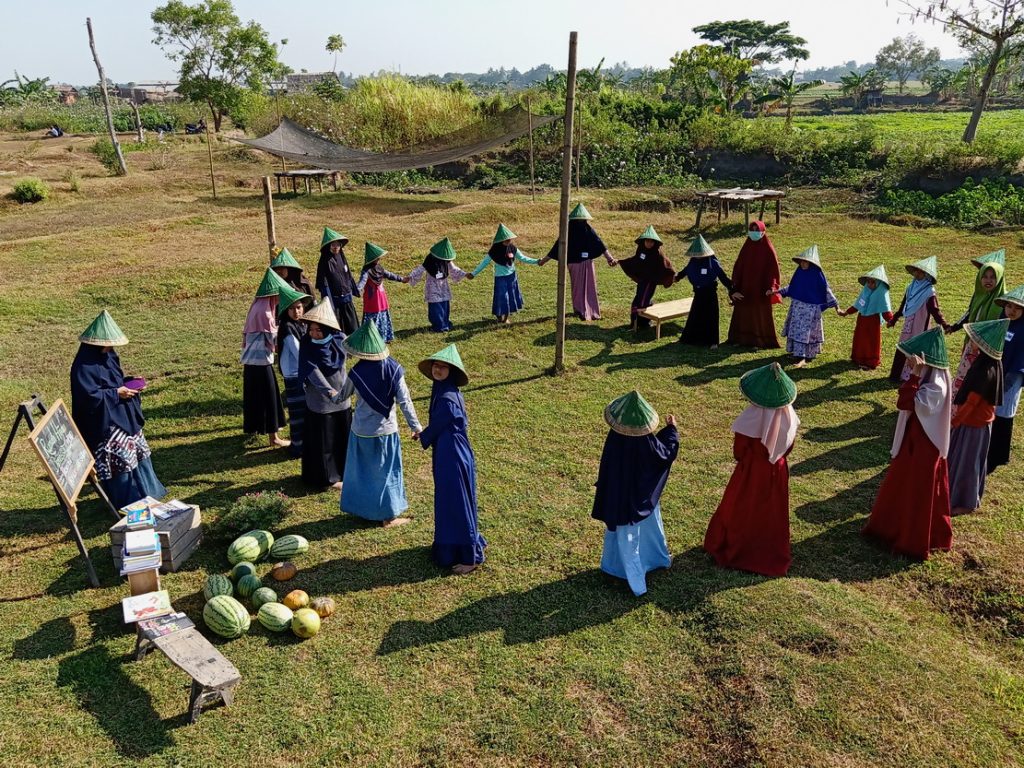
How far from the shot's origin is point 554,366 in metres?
11.2

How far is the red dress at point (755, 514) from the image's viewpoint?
6.10 meters

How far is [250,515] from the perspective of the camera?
23.0ft

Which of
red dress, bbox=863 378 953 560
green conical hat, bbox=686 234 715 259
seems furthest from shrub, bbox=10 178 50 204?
red dress, bbox=863 378 953 560

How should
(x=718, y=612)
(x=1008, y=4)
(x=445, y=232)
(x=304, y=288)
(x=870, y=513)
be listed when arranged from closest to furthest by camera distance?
(x=718, y=612), (x=870, y=513), (x=304, y=288), (x=445, y=232), (x=1008, y=4)

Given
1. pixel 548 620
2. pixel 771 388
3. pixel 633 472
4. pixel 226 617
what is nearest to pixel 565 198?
pixel 771 388

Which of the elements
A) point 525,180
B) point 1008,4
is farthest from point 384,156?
point 1008,4

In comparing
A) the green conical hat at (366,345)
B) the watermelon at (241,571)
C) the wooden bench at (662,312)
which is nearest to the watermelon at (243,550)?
the watermelon at (241,571)

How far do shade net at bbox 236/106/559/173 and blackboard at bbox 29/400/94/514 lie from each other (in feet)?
47.4

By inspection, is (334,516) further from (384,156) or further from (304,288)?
(384,156)

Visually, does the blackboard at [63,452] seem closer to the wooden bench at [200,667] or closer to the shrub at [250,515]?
the shrub at [250,515]

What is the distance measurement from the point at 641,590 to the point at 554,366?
548 cm

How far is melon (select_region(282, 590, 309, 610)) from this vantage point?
Answer: 5.99 m

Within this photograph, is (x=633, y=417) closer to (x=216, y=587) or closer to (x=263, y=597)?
(x=263, y=597)

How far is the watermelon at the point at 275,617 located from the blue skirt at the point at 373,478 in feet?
4.95
